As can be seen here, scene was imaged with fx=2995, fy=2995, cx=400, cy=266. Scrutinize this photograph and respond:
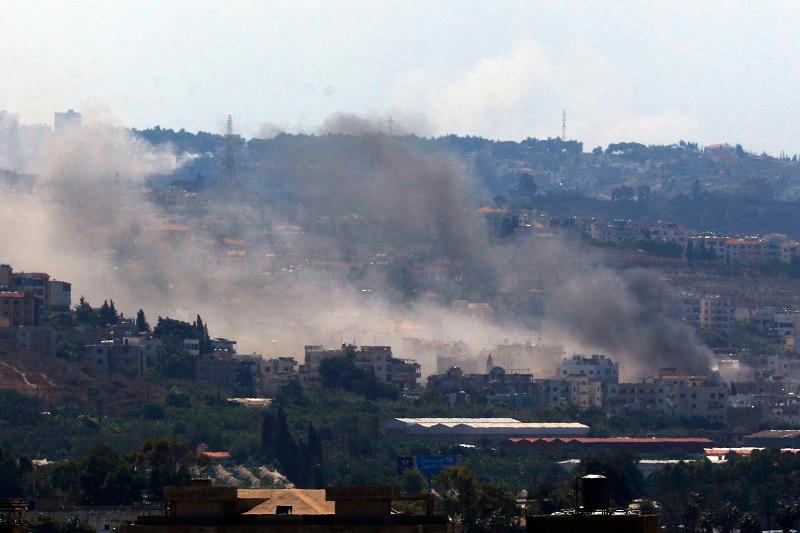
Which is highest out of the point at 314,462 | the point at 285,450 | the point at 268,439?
the point at 268,439

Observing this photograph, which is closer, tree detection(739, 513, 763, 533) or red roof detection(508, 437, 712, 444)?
tree detection(739, 513, 763, 533)

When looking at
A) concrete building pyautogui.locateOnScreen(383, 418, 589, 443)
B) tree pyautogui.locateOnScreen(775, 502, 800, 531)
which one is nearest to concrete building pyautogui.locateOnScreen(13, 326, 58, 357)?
concrete building pyautogui.locateOnScreen(383, 418, 589, 443)

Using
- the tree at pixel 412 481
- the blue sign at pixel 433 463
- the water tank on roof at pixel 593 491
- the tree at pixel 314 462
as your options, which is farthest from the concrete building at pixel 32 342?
the water tank on roof at pixel 593 491

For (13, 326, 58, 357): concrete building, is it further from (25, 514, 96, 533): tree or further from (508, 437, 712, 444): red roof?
(25, 514, 96, 533): tree

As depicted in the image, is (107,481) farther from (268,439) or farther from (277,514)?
(277,514)

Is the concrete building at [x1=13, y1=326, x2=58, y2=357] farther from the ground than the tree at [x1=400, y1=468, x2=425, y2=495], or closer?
farther from the ground

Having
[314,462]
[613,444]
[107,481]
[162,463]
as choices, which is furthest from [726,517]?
[613,444]

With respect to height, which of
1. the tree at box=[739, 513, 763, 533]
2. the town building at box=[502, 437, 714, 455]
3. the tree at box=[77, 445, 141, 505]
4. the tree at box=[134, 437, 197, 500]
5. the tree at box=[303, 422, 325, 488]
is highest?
the tree at box=[134, 437, 197, 500]

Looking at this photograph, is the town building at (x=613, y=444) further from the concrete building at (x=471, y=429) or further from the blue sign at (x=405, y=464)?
the blue sign at (x=405, y=464)

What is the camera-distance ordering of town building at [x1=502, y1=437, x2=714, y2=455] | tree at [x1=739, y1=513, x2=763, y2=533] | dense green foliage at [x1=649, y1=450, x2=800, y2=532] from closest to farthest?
1. tree at [x1=739, y1=513, x2=763, y2=533]
2. dense green foliage at [x1=649, y1=450, x2=800, y2=532]
3. town building at [x1=502, y1=437, x2=714, y2=455]
